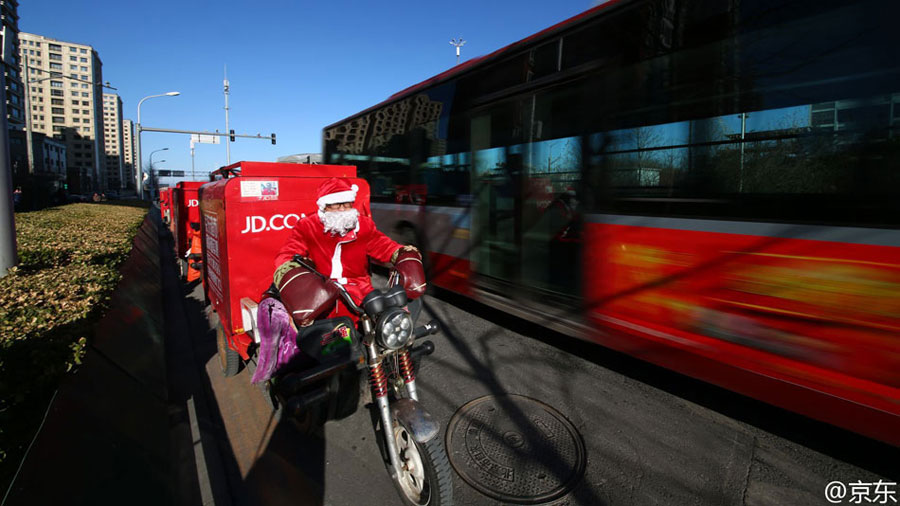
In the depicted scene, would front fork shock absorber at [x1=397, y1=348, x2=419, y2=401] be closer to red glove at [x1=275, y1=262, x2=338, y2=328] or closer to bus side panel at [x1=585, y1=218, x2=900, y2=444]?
red glove at [x1=275, y1=262, x2=338, y2=328]

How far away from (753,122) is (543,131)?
7.14 ft

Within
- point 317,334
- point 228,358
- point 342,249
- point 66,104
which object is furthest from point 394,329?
point 66,104

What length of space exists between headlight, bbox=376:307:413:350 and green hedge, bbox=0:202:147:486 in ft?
5.43

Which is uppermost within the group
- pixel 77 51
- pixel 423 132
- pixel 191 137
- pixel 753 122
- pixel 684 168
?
pixel 77 51

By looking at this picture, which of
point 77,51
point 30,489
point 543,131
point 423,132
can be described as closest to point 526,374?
point 543,131

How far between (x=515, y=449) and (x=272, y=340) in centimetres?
193

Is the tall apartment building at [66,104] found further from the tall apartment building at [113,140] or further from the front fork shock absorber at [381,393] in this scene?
the front fork shock absorber at [381,393]

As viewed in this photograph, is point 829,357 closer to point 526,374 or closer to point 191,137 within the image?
point 526,374

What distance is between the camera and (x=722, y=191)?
3.18 m

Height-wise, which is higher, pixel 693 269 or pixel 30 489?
pixel 693 269

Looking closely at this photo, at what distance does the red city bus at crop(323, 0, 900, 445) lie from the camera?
255 centimetres

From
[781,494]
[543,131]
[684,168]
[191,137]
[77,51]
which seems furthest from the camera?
[77,51]

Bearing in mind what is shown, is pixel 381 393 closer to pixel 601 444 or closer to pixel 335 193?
pixel 335 193

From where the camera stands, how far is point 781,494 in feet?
8.43
